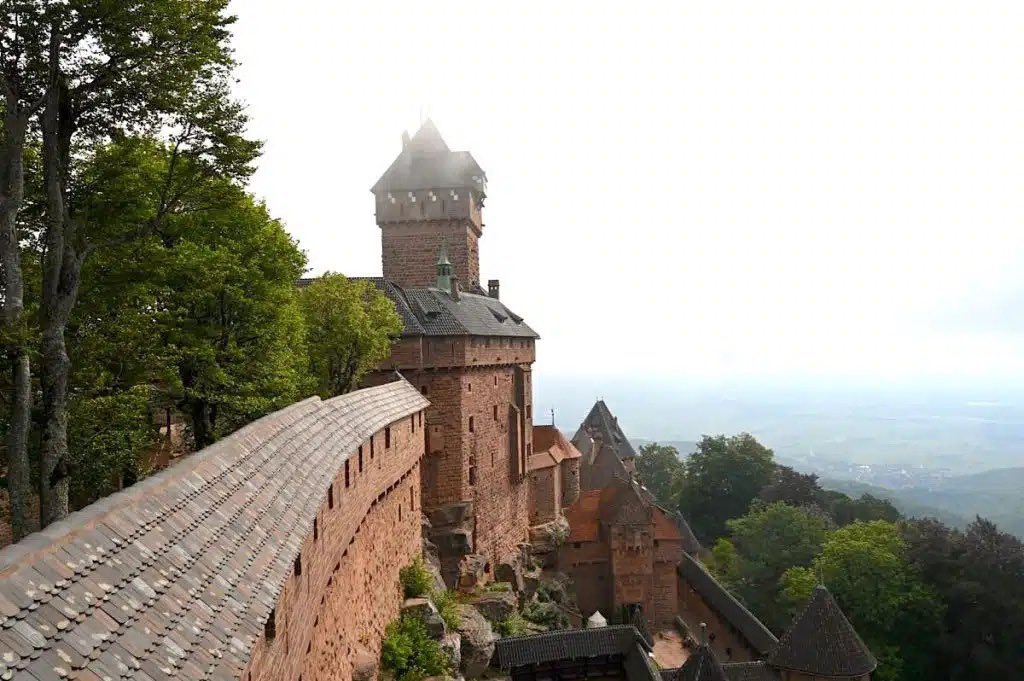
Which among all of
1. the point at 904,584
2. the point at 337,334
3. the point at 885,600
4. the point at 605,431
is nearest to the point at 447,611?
the point at 337,334

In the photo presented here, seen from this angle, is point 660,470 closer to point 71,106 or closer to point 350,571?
point 350,571

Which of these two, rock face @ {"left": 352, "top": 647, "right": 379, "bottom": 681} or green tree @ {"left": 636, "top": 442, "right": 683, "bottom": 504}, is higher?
rock face @ {"left": 352, "top": 647, "right": 379, "bottom": 681}

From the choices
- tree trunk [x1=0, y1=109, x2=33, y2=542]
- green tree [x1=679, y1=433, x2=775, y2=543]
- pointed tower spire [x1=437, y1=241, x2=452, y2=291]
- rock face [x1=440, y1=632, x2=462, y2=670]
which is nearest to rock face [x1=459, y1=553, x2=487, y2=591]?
rock face [x1=440, y1=632, x2=462, y2=670]

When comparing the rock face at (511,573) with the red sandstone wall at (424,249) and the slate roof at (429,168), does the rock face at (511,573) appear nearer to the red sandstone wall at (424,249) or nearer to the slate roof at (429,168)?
the red sandstone wall at (424,249)

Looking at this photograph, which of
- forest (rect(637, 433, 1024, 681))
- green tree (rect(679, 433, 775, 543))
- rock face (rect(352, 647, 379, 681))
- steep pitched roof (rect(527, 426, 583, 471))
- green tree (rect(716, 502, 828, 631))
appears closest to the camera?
rock face (rect(352, 647, 379, 681))

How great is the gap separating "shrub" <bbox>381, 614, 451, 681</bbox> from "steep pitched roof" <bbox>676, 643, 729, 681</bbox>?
458 inches

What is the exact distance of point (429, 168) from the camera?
35.0 meters

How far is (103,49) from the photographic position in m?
10.8

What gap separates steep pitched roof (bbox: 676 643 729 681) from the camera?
22.3 m

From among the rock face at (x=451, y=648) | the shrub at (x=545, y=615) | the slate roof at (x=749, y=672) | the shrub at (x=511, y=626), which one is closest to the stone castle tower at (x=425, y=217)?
the shrub at (x=545, y=615)

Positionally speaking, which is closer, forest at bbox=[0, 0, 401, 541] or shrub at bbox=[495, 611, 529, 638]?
forest at bbox=[0, 0, 401, 541]

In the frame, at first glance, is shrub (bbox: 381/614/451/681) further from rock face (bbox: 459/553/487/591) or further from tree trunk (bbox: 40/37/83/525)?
rock face (bbox: 459/553/487/591)

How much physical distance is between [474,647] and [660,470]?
58.5 meters

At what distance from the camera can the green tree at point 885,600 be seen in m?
35.3
